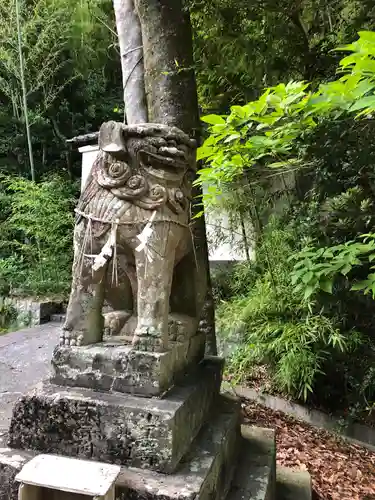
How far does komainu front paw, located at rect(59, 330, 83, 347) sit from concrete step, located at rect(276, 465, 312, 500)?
1524 mm

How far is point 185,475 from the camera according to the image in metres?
1.54

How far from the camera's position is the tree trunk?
11.6ft

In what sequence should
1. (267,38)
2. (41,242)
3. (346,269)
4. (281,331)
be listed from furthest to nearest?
(41,242) → (281,331) → (267,38) → (346,269)

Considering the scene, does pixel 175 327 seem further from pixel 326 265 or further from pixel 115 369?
pixel 326 265

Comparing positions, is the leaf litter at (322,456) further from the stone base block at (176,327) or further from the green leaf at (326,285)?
the stone base block at (176,327)

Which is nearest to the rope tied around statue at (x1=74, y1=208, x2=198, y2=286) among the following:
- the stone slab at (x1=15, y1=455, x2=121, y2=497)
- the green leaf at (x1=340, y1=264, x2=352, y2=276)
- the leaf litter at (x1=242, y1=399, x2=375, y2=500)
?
the stone slab at (x1=15, y1=455, x2=121, y2=497)

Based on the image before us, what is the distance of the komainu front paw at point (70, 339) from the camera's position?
5.97 ft

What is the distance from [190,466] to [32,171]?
8.87 meters

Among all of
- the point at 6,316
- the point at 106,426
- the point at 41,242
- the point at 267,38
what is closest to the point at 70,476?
the point at 106,426

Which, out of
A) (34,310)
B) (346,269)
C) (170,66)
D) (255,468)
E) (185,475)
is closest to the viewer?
(185,475)

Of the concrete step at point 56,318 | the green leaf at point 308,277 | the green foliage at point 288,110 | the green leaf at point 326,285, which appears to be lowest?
the concrete step at point 56,318

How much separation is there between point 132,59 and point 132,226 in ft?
10.8

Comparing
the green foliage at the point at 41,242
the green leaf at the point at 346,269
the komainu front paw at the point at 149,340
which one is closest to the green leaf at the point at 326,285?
the green leaf at the point at 346,269

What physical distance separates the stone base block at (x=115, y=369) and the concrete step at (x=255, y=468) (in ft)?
2.07
